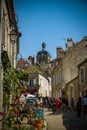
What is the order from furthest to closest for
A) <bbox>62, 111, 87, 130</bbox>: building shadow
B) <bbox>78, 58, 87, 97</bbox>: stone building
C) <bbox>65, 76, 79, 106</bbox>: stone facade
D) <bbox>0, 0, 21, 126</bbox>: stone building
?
<bbox>65, 76, 79, 106</bbox>: stone facade → <bbox>78, 58, 87, 97</bbox>: stone building → <bbox>62, 111, 87, 130</bbox>: building shadow → <bbox>0, 0, 21, 126</bbox>: stone building

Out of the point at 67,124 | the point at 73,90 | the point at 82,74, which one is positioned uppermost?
the point at 82,74

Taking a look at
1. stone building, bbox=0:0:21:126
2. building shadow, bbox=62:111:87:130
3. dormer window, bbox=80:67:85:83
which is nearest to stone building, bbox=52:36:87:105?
dormer window, bbox=80:67:85:83

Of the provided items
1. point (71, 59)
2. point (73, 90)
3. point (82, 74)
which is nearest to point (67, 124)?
point (82, 74)

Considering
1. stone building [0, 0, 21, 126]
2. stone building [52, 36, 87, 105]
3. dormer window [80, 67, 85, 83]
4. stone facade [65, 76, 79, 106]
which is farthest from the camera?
stone building [52, 36, 87, 105]

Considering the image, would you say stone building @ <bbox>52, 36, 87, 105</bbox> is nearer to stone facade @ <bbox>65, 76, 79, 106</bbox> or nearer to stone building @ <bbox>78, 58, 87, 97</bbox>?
stone facade @ <bbox>65, 76, 79, 106</bbox>

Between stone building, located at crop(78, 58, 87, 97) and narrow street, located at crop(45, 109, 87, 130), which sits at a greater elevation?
stone building, located at crop(78, 58, 87, 97)

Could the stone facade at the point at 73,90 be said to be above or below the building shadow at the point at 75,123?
above

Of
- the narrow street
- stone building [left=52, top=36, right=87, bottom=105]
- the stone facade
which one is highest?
stone building [left=52, top=36, right=87, bottom=105]

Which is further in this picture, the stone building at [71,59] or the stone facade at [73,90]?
the stone building at [71,59]

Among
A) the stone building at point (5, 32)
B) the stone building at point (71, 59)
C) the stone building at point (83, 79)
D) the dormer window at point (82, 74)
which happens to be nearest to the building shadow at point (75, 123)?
the stone building at point (5, 32)

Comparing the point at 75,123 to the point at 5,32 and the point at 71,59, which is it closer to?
the point at 5,32

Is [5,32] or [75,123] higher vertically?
[5,32]

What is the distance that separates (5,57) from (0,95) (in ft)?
4.12

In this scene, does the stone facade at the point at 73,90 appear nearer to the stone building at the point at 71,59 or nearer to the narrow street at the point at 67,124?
the stone building at the point at 71,59
